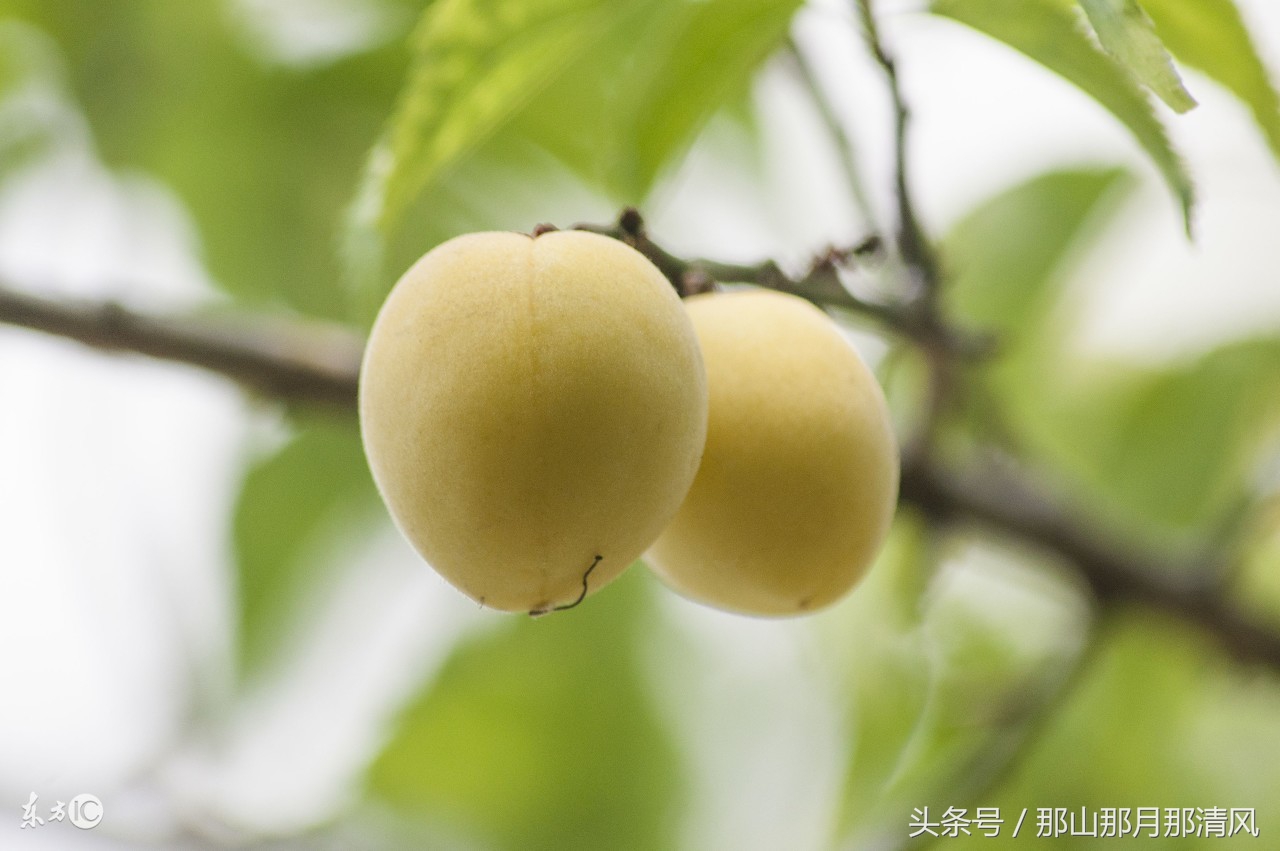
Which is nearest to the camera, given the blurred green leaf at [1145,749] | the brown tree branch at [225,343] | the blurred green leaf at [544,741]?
the brown tree branch at [225,343]

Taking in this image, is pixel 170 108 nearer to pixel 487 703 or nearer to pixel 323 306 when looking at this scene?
pixel 323 306

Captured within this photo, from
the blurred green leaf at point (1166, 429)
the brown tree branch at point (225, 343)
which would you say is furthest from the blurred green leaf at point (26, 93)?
the blurred green leaf at point (1166, 429)

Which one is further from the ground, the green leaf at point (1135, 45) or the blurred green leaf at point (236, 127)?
the green leaf at point (1135, 45)

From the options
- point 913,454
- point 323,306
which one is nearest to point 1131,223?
point 913,454

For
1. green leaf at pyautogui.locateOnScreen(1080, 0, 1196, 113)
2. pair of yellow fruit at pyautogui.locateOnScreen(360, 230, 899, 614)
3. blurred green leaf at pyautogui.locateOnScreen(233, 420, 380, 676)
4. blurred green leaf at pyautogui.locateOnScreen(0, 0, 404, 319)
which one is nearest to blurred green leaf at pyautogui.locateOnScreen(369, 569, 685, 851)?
blurred green leaf at pyautogui.locateOnScreen(233, 420, 380, 676)

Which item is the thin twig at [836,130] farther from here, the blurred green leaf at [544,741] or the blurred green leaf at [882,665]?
the blurred green leaf at [544,741]

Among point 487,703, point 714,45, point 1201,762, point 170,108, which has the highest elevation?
point 714,45

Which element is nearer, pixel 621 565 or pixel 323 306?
pixel 621 565

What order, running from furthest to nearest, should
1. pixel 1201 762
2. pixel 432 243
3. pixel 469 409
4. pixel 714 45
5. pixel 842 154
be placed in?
pixel 1201 762 → pixel 432 243 → pixel 842 154 → pixel 714 45 → pixel 469 409
